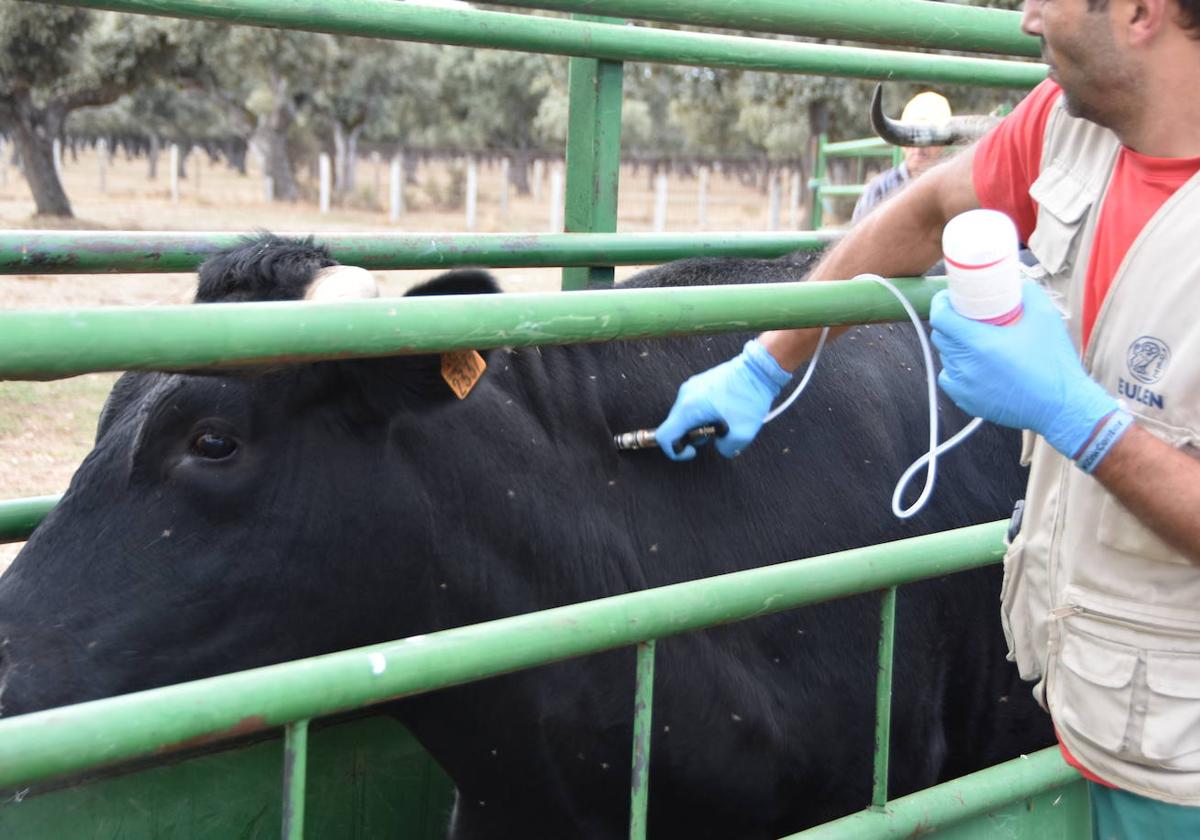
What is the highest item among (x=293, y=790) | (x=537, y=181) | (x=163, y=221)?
(x=293, y=790)

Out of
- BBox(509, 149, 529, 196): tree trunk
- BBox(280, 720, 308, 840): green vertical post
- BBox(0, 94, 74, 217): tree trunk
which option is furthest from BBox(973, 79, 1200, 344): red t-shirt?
BBox(509, 149, 529, 196): tree trunk

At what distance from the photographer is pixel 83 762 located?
112 cm

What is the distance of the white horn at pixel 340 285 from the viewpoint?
6.18ft

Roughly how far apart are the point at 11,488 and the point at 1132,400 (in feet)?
22.0

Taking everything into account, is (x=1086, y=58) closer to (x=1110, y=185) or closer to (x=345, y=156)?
(x=1110, y=185)

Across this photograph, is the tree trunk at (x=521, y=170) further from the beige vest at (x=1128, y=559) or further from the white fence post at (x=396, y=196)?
the beige vest at (x=1128, y=559)

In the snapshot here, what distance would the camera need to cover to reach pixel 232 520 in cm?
201

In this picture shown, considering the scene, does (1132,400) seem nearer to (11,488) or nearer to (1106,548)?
(1106,548)

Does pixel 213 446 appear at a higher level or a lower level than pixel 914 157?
higher

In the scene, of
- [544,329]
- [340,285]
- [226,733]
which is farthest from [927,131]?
[226,733]

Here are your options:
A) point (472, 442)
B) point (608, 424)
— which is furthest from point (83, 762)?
point (608, 424)

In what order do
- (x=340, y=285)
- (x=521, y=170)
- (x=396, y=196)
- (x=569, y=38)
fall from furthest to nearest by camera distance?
(x=521, y=170) < (x=396, y=196) < (x=569, y=38) < (x=340, y=285)

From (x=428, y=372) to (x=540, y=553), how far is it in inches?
18.8

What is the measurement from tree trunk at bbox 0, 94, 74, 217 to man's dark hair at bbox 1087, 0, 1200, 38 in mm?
24182
